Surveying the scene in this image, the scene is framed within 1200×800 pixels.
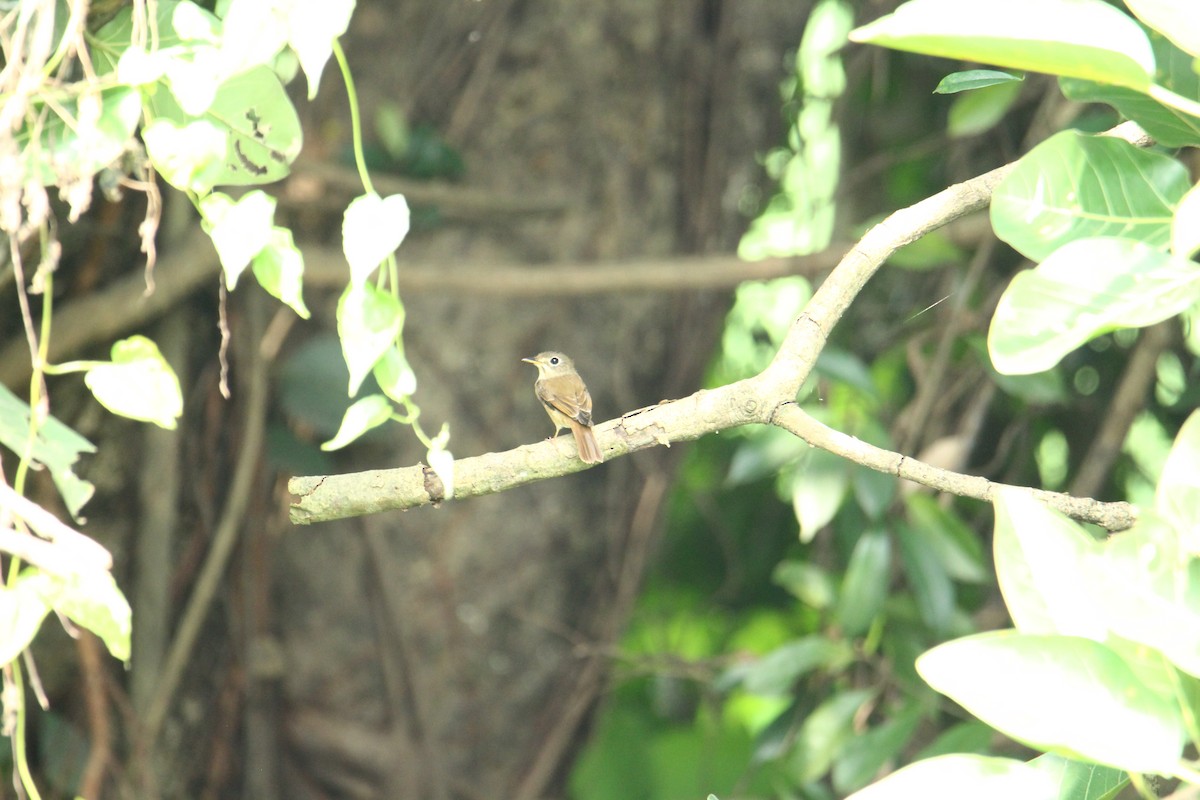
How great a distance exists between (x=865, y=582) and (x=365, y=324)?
2214 millimetres

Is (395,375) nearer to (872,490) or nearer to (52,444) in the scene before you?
(52,444)

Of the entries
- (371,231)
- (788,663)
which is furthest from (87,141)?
(788,663)

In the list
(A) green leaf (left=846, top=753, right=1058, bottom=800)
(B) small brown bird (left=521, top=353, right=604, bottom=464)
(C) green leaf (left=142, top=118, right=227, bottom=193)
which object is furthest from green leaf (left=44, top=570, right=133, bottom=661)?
(B) small brown bird (left=521, top=353, right=604, bottom=464)

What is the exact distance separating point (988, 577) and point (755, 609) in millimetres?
1165

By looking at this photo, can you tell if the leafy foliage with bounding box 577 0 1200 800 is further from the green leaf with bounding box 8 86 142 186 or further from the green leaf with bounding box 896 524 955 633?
the green leaf with bounding box 896 524 955 633

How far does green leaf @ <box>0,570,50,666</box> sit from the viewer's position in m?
1.27

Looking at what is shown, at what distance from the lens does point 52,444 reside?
150cm

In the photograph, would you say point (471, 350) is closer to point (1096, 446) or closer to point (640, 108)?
point (640, 108)

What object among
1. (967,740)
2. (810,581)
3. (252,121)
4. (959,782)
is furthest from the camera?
(810,581)

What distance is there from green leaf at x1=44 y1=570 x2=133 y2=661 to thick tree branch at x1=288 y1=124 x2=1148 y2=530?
33cm

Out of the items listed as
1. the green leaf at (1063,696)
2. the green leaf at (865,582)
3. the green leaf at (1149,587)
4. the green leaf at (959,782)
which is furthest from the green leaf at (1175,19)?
the green leaf at (865,582)

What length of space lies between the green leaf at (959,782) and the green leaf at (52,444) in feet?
3.28

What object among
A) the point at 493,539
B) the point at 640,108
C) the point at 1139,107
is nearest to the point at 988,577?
the point at 493,539

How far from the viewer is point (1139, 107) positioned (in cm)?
133
